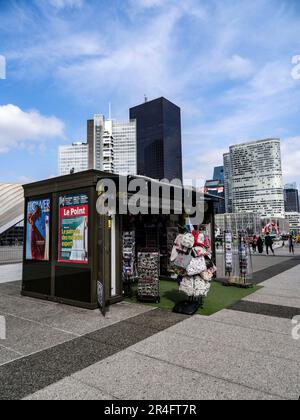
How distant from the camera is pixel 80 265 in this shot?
643 centimetres

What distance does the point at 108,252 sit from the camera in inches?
263

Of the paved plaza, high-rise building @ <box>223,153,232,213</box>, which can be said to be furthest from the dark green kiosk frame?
high-rise building @ <box>223,153,232,213</box>

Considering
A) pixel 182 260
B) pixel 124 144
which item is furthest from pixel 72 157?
pixel 182 260

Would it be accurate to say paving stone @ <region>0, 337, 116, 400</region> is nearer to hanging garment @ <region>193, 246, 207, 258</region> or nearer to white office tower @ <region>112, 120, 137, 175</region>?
hanging garment @ <region>193, 246, 207, 258</region>

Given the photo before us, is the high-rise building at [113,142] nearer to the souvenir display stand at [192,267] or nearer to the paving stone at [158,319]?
the souvenir display stand at [192,267]

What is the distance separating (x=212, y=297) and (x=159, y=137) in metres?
143

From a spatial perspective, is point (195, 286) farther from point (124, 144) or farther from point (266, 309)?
point (124, 144)

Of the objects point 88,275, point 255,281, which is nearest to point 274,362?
point 88,275

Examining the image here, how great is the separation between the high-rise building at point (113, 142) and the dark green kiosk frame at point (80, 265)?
95.8m

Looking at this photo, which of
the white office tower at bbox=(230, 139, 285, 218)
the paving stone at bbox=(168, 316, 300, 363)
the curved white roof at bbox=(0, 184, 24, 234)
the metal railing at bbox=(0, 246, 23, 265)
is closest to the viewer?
the paving stone at bbox=(168, 316, 300, 363)

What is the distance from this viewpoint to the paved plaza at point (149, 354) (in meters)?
3.00

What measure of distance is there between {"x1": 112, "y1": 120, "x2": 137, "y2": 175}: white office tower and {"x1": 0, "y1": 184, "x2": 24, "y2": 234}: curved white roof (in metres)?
48.9

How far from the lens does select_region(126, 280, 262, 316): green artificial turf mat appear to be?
641 cm
